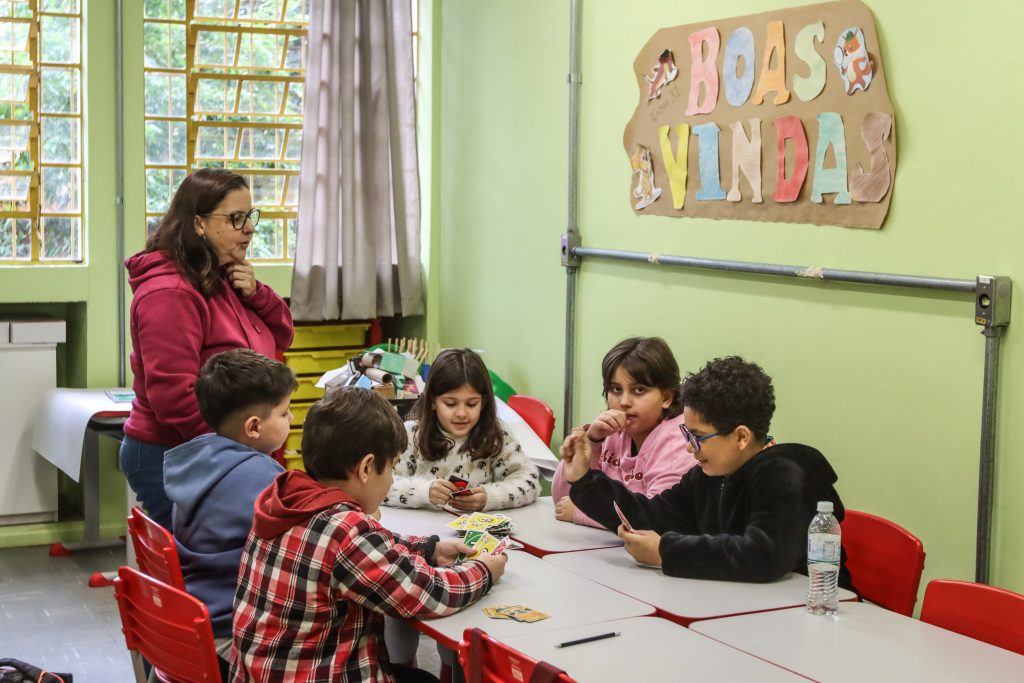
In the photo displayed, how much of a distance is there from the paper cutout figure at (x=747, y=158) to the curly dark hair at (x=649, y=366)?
0.66 meters

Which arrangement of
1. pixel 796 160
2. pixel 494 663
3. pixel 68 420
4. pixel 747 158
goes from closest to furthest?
pixel 494 663
pixel 796 160
pixel 747 158
pixel 68 420

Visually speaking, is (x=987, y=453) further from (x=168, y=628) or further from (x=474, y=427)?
(x=168, y=628)

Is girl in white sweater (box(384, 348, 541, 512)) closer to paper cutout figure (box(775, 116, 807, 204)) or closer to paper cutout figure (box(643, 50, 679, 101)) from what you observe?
paper cutout figure (box(775, 116, 807, 204))

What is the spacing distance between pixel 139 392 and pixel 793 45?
198 centimetres

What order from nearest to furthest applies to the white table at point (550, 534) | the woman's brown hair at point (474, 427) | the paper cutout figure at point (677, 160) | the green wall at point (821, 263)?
the white table at point (550, 534) < the green wall at point (821, 263) < the woman's brown hair at point (474, 427) < the paper cutout figure at point (677, 160)

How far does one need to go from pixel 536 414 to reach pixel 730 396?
1835 mm

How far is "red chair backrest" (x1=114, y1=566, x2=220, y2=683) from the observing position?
2.15 m

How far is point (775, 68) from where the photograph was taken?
339cm

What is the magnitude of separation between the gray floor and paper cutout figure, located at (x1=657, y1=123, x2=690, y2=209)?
164cm

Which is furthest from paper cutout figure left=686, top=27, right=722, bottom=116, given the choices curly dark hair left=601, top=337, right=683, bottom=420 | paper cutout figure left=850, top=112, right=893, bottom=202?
curly dark hair left=601, top=337, right=683, bottom=420

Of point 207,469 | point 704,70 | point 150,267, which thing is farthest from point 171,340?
point 704,70

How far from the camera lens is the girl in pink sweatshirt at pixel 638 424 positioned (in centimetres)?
296

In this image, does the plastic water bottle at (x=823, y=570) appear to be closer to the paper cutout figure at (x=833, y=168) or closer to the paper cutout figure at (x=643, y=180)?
the paper cutout figure at (x=833, y=168)

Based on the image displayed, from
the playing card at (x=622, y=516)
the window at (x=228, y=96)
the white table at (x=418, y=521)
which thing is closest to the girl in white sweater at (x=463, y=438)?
the white table at (x=418, y=521)
